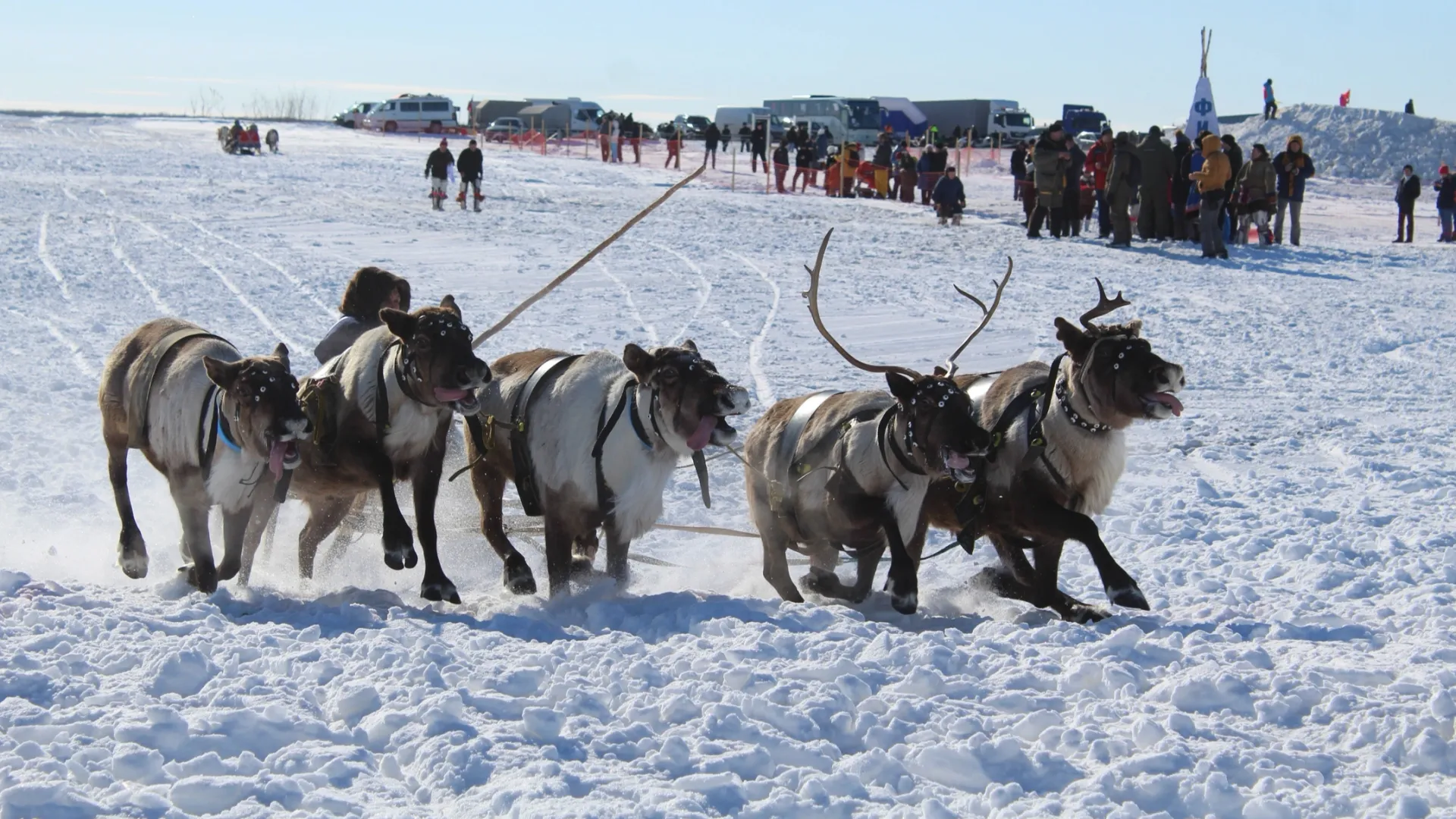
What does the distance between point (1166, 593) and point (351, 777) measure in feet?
13.2

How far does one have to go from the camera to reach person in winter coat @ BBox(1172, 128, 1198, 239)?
20422mm

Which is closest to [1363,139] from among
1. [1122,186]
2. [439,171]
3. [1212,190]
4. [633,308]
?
[1122,186]

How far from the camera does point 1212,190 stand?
1891 cm

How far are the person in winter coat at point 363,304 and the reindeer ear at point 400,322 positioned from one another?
1588 millimetres

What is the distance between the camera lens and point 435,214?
25250mm

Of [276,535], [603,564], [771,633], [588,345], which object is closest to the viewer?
[771,633]

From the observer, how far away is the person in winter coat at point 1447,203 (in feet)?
75.5

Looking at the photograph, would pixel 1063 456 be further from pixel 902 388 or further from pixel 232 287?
pixel 232 287

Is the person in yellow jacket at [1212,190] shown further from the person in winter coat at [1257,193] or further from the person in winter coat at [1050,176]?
the person in winter coat at [1050,176]

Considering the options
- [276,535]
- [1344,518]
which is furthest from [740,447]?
[1344,518]

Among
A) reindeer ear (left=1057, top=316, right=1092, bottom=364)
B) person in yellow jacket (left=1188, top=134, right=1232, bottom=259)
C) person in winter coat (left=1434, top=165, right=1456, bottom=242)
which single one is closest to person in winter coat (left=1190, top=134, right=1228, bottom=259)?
person in yellow jacket (left=1188, top=134, right=1232, bottom=259)

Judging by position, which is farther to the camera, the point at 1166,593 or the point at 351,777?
the point at 1166,593

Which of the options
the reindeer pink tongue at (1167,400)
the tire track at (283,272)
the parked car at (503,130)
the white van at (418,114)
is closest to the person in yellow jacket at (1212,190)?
the tire track at (283,272)

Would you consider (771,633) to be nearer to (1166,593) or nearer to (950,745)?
(950,745)
